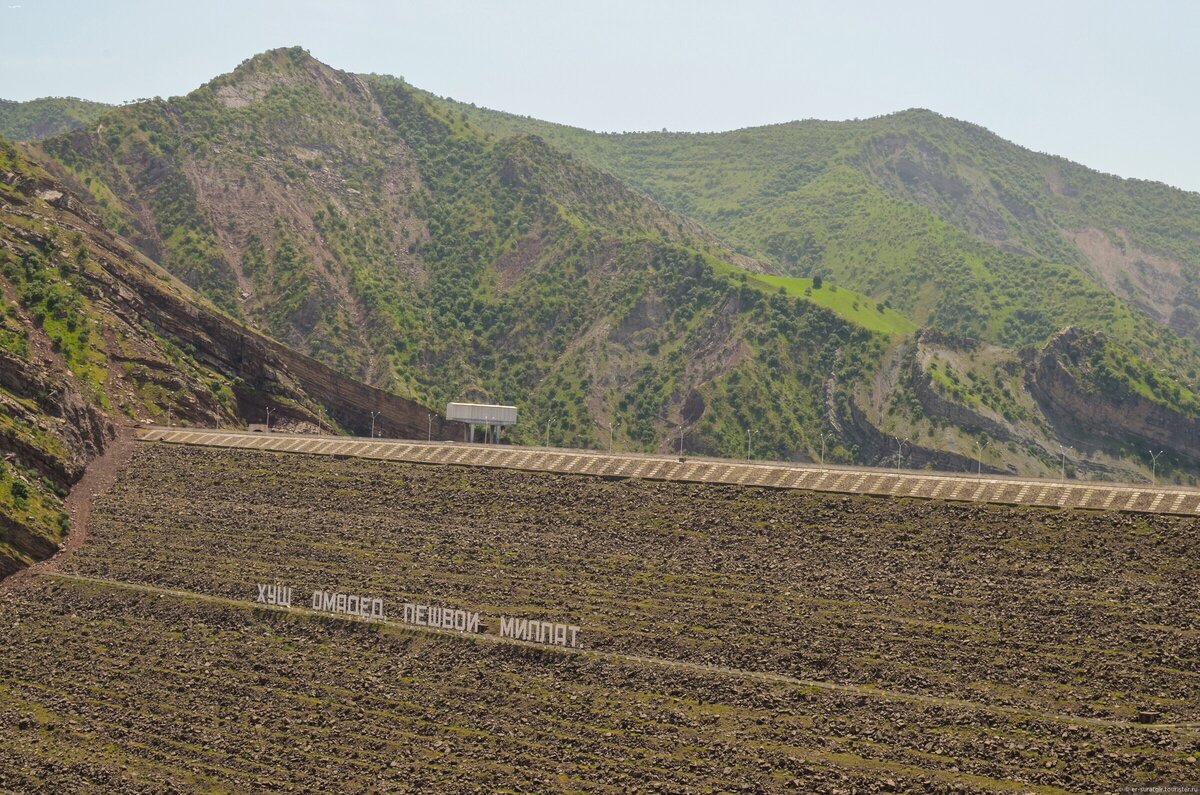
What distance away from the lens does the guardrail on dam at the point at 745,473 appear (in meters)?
108

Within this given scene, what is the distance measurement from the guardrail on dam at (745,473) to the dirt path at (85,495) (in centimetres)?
345

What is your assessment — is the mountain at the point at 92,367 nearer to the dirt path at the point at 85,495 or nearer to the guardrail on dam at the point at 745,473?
the dirt path at the point at 85,495

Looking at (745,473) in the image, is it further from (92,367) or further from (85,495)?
(92,367)

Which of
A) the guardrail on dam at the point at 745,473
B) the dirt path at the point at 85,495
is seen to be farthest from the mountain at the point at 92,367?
the guardrail on dam at the point at 745,473

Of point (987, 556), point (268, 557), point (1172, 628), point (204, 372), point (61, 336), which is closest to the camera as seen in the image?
point (1172, 628)

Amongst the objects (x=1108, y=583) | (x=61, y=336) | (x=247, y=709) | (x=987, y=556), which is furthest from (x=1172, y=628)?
(x=61, y=336)

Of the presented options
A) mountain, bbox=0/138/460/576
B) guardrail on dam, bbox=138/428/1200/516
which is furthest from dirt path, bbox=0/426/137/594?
guardrail on dam, bbox=138/428/1200/516

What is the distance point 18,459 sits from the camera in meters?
138

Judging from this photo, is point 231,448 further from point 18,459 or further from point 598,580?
point 598,580

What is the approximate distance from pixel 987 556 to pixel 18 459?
79.5m

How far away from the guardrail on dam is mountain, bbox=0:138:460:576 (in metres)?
10.5

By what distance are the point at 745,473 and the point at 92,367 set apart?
244 ft

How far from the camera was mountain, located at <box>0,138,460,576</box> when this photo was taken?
139250 millimetres

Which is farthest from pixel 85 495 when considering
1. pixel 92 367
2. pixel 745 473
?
pixel 745 473
